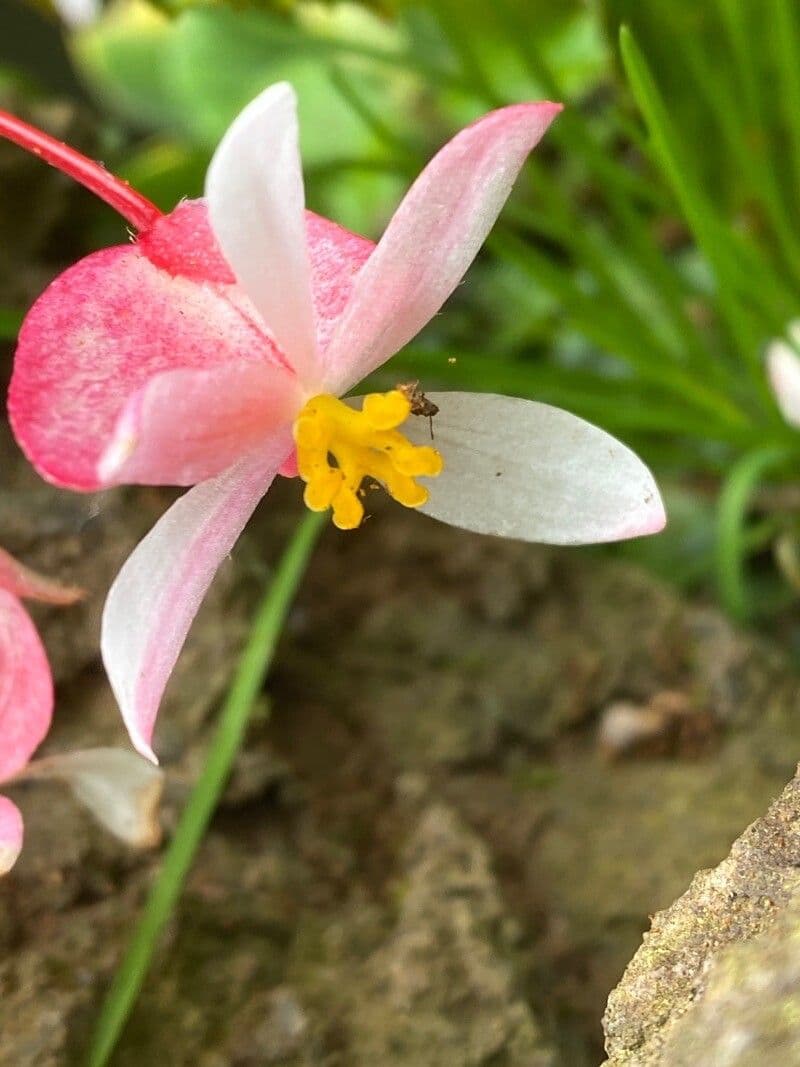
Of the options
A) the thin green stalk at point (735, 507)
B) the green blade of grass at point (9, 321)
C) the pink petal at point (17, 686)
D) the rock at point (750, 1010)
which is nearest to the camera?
the rock at point (750, 1010)

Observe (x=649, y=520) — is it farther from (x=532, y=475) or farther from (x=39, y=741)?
(x=39, y=741)

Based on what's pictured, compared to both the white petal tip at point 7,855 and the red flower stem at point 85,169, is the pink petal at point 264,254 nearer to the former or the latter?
the red flower stem at point 85,169

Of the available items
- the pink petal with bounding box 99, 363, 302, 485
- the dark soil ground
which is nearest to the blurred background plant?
the dark soil ground

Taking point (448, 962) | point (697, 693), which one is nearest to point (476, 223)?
point (448, 962)

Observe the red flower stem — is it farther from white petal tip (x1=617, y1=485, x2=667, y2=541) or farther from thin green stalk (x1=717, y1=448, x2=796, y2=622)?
thin green stalk (x1=717, y1=448, x2=796, y2=622)

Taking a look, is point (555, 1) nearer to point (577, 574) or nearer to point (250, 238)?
point (577, 574)

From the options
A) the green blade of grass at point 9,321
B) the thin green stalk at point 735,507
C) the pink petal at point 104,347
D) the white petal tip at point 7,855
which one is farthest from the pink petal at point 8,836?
the thin green stalk at point 735,507
